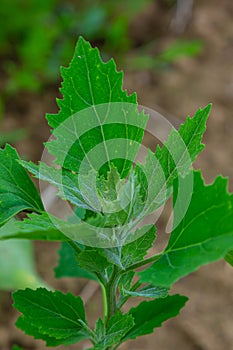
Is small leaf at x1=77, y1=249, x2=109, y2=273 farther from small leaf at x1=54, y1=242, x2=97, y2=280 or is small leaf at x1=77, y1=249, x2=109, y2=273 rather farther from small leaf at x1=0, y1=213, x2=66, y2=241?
small leaf at x1=54, y1=242, x2=97, y2=280

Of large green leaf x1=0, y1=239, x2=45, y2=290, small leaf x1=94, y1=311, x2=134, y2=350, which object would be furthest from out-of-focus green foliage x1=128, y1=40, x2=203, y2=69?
small leaf x1=94, y1=311, x2=134, y2=350

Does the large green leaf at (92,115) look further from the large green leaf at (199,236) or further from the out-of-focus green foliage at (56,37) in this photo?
the out-of-focus green foliage at (56,37)

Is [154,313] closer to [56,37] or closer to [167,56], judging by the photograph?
[167,56]

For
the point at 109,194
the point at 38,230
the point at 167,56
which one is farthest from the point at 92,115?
the point at 167,56

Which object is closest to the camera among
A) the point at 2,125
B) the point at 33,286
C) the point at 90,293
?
the point at 33,286

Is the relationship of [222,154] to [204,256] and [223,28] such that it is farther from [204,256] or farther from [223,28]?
[204,256]

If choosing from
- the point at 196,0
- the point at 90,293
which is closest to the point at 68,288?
the point at 90,293
